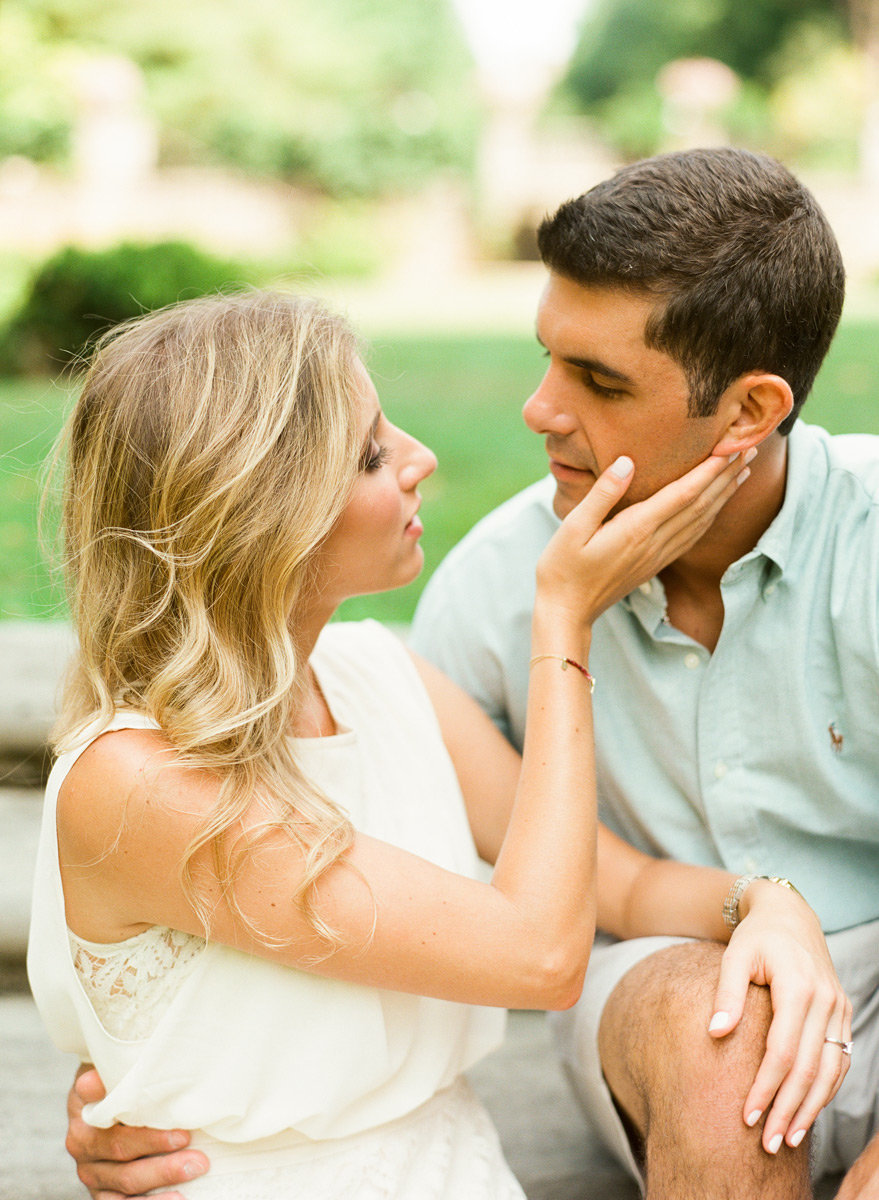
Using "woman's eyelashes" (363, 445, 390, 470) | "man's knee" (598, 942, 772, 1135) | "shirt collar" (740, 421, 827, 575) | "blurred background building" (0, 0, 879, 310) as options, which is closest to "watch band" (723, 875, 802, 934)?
"man's knee" (598, 942, 772, 1135)

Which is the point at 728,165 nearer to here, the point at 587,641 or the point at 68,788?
the point at 587,641

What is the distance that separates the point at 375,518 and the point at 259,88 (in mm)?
25045

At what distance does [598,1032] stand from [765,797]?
553 mm

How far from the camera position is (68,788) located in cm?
185

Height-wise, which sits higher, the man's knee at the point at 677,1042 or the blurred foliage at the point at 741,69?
the man's knee at the point at 677,1042

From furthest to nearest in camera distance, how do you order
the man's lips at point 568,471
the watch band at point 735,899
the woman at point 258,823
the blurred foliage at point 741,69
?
the blurred foliage at point 741,69, the man's lips at point 568,471, the watch band at point 735,899, the woman at point 258,823

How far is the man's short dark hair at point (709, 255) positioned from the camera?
89.0 inches

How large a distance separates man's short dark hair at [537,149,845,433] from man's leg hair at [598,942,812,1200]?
3.42 ft

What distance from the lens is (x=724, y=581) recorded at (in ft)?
7.89

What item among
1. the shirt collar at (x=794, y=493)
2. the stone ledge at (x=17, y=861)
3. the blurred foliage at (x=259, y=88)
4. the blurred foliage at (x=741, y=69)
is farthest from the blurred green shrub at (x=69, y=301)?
the blurred foliage at (x=741, y=69)

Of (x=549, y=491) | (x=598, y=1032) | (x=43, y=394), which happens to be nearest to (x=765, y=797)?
(x=598, y=1032)

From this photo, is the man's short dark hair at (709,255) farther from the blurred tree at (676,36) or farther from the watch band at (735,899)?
the blurred tree at (676,36)

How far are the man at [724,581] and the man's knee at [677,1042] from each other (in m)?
0.01

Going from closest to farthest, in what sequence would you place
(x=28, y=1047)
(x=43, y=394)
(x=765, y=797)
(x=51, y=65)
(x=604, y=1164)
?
(x=765, y=797)
(x=604, y=1164)
(x=28, y=1047)
(x=43, y=394)
(x=51, y=65)
